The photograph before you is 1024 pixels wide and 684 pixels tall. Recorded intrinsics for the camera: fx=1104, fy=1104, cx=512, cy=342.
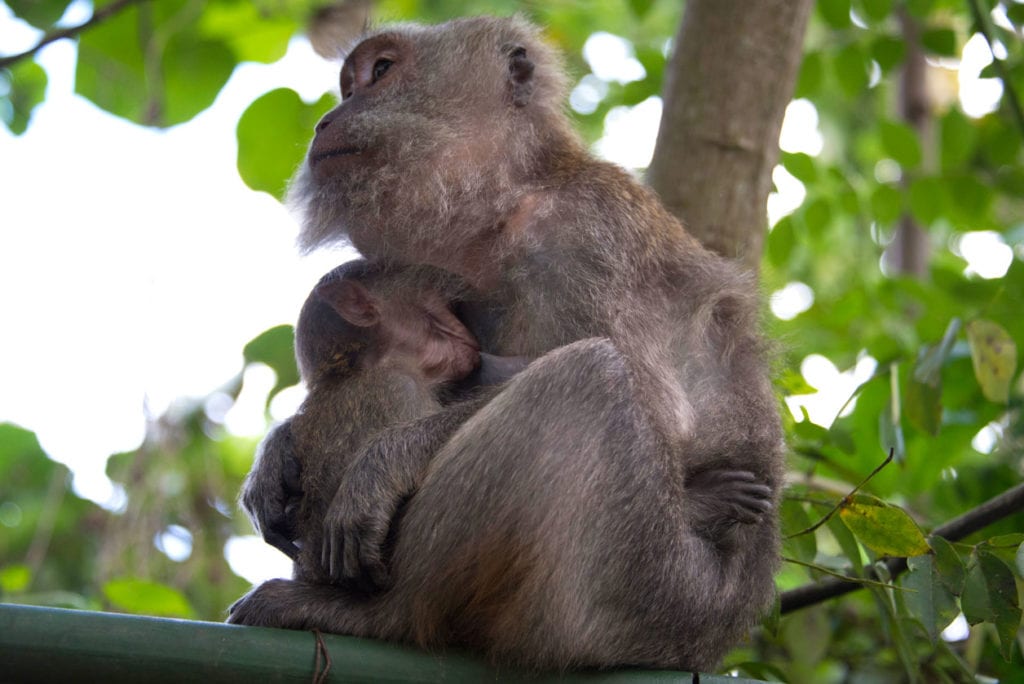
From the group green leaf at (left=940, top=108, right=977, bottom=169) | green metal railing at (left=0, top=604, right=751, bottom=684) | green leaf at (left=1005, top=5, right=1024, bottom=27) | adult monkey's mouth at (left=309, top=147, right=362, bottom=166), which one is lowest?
green metal railing at (left=0, top=604, right=751, bottom=684)

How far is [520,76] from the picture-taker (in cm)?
411

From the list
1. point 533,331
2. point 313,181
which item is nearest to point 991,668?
point 533,331

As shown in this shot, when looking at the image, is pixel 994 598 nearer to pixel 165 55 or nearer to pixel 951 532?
pixel 951 532


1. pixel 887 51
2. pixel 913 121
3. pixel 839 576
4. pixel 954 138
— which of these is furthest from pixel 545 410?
pixel 913 121

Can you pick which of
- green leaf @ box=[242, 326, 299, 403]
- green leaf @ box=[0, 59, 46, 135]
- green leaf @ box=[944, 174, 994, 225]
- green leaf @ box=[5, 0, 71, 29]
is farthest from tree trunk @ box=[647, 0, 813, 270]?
green leaf @ box=[0, 59, 46, 135]

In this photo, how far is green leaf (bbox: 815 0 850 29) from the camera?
4.71 m

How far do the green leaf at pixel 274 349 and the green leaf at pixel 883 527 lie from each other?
1982 mm

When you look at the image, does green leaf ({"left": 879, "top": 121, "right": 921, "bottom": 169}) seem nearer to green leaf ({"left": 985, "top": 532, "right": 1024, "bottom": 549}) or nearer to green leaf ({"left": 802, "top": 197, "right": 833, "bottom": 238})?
green leaf ({"left": 802, "top": 197, "right": 833, "bottom": 238})

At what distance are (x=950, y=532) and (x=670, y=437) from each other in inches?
40.3

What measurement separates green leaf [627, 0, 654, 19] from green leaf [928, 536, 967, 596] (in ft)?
9.26

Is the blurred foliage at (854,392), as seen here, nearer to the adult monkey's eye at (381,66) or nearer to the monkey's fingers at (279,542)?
the adult monkey's eye at (381,66)

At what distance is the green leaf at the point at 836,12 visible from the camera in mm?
4715

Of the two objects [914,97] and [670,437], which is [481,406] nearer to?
[670,437]

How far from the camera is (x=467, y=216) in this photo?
3.65m
